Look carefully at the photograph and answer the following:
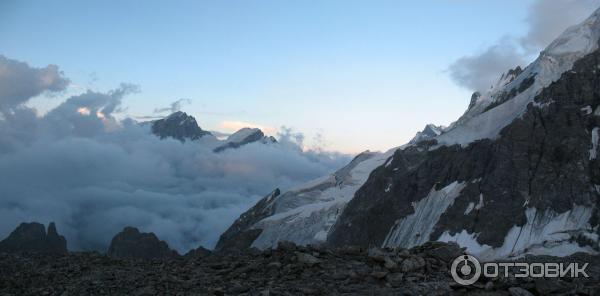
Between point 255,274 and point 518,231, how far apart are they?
6196 inches

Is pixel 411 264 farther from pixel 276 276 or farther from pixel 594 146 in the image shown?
pixel 594 146

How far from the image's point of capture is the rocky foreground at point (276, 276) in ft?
68.7

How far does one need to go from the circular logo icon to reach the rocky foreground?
0.34 meters

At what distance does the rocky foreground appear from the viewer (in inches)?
824

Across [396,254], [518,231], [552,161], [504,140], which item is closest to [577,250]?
[518,231]

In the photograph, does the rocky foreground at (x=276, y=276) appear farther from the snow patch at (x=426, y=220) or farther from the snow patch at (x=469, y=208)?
the snow patch at (x=426, y=220)

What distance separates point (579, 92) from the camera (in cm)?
18912

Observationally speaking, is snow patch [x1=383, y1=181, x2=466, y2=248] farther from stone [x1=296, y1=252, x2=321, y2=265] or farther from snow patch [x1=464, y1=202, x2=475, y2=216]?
stone [x1=296, y1=252, x2=321, y2=265]

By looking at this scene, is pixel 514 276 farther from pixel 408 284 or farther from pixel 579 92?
pixel 579 92

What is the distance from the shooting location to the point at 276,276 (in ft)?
75.7
